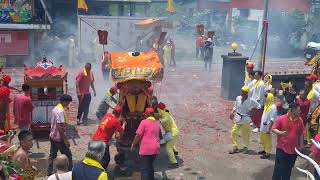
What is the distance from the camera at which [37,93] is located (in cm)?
1191

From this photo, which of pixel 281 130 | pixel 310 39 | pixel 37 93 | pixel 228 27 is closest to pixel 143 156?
pixel 281 130

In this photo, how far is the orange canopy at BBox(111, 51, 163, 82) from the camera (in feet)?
32.7

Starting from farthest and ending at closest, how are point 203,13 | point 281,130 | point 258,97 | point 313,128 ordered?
point 203,13, point 258,97, point 313,128, point 281,130

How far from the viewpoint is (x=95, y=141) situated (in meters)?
6.04

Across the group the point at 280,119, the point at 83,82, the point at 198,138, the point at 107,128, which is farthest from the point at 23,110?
the point at 280,119

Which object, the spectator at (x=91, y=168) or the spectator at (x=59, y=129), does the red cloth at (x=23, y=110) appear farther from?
the spectator at (x=91, y=168)

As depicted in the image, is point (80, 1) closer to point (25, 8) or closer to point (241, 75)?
point (25, 8)

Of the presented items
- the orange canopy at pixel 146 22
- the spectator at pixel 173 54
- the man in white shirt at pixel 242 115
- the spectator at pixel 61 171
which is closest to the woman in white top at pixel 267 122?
the man in white shirt at pixel 242 115

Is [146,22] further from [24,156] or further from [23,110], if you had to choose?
[24,156]

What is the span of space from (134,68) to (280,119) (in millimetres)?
3429

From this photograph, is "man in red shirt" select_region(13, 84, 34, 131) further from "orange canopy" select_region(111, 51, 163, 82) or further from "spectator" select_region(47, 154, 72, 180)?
"spectator" select_region(47, 154, 72, 180)

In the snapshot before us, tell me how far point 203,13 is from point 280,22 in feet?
37.3

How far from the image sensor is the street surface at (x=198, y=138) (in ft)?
33.3

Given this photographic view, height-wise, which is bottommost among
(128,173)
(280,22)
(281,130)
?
(128,173)
